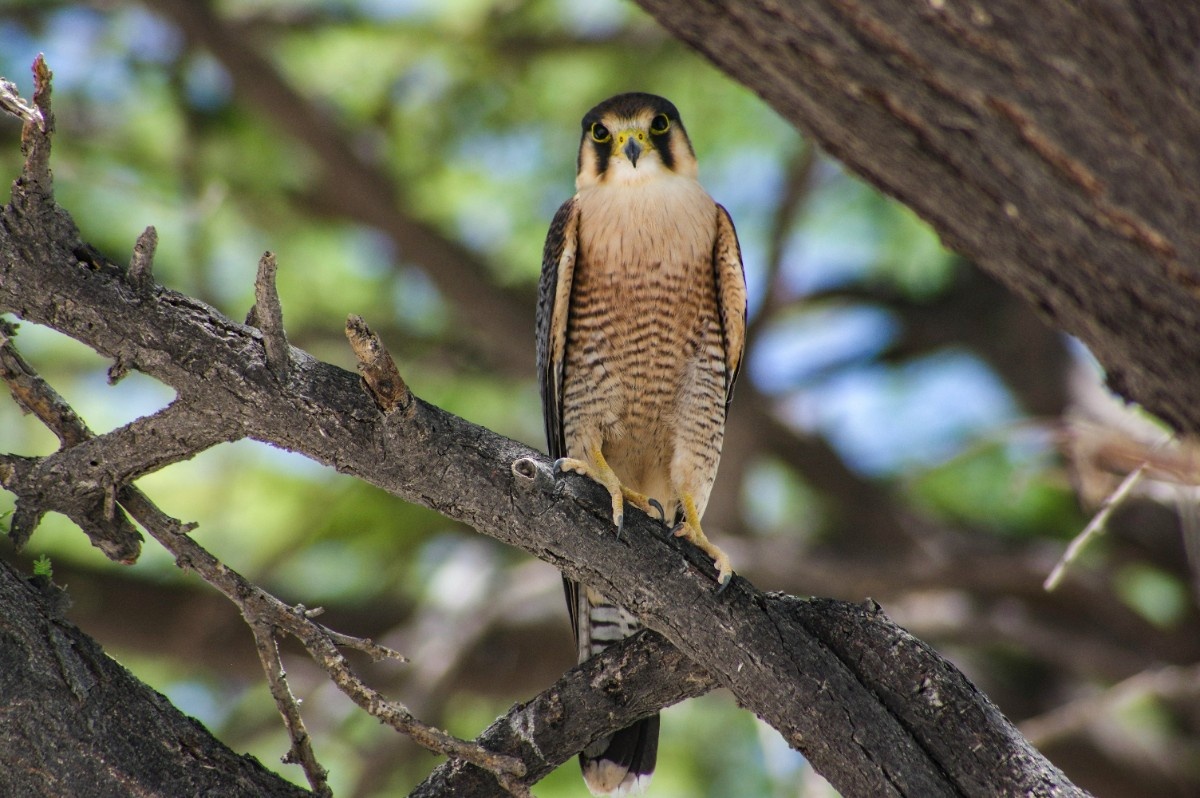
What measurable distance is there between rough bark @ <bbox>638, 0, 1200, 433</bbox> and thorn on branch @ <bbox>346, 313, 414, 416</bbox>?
921 millimetres

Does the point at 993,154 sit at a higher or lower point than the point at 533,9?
lower

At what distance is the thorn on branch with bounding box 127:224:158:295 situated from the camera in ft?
7.40

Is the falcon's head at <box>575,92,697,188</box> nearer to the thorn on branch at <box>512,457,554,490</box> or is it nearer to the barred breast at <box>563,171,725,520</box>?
the barred breast at <box>563,171,725,520</box>

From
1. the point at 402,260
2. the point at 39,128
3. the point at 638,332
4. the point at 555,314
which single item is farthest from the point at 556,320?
the point at 402,260

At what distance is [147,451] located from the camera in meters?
2.36

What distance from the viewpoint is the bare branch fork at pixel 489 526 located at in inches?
89.3

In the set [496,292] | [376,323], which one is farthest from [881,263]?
[376,323]

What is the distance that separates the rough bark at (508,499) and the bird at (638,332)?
1005mm

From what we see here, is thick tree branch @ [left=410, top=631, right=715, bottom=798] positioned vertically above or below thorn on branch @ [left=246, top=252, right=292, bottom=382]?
below

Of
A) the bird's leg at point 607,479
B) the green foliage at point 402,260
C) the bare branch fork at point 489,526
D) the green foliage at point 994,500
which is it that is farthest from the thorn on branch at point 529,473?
the green foliage at point 994,500

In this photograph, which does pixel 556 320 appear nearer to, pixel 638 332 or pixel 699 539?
pixel 638 332

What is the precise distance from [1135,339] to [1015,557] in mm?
4053

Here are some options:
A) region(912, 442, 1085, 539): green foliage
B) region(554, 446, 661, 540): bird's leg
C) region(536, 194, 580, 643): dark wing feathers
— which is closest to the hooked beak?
region(536, 194, 580, 643): dark wing feathers

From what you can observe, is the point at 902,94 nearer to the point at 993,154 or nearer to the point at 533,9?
the point at 993,154
